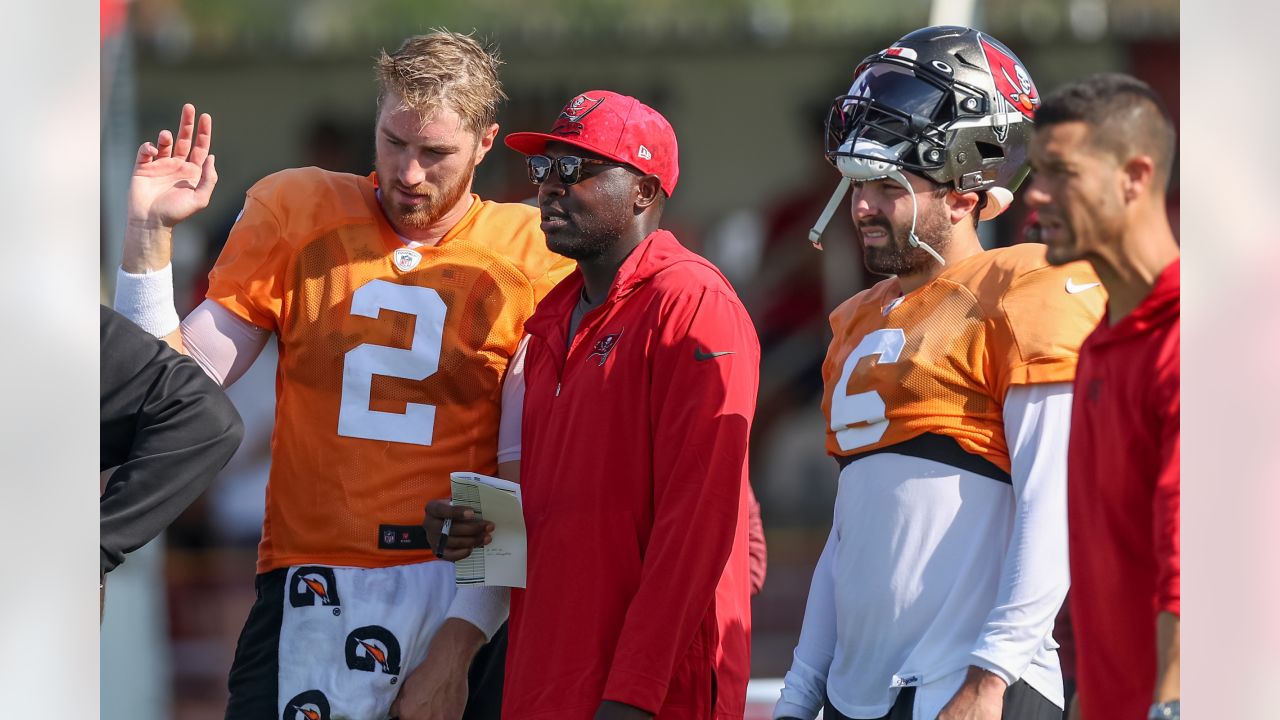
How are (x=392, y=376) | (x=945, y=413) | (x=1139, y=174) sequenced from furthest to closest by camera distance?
1. (x=392, y=376)
2. (x=945, y=413)
3. (x=1139, y=174)

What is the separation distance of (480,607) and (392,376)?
51cm

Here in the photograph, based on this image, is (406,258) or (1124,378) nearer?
(1124,378)

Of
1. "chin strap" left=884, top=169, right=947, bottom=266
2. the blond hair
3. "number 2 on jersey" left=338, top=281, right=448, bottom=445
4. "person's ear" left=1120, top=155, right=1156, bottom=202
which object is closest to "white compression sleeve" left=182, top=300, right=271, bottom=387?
"number 2 on jersey" left=338, top=281, right=448, bottom=445

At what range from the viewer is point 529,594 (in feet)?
9.32

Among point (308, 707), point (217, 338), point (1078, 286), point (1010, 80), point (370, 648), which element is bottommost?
point (308, 707)

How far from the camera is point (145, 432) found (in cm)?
285

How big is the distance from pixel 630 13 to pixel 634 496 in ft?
19.3

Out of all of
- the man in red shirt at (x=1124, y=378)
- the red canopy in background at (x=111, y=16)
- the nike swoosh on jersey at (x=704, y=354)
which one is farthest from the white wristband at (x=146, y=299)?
the man in red shirt at (x=1124, y=378)

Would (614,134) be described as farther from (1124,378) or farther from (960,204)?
(1124,378)

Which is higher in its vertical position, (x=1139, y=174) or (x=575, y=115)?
(x=575, y=115)

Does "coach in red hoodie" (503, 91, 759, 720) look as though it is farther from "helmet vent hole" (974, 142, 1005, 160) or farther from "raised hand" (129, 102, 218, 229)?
"raised hand" (129, 102, 218, 229)

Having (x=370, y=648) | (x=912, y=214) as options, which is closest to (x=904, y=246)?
(x=912, y=214)

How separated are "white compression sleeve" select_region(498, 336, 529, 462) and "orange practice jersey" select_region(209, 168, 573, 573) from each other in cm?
2
